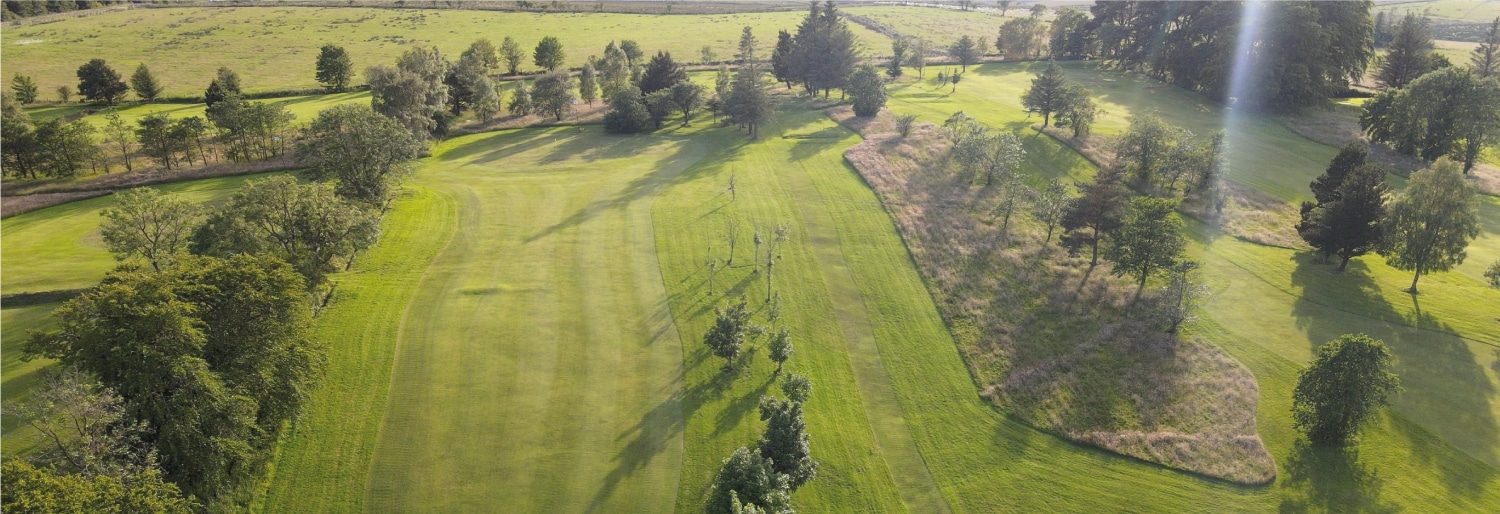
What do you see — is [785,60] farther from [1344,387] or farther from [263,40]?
[263,40]

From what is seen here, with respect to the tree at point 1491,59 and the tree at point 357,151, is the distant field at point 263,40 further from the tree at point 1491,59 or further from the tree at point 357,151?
the tree at point 1491,59

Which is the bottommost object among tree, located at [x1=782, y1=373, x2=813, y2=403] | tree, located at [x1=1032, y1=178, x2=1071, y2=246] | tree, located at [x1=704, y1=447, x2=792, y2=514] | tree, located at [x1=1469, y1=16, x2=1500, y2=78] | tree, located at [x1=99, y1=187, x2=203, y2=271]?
tree, located at [x1=704, y1=447, x2=792, y2=514]

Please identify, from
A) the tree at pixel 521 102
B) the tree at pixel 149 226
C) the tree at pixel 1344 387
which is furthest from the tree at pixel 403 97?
the tree at pixel 1344 387

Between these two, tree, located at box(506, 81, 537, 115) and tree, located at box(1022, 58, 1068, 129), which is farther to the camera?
tree, located at box(506, 81, 537, 115)

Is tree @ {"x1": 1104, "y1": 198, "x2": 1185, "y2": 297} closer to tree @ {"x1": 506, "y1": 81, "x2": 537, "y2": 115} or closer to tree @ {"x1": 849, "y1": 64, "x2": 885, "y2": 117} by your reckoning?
tree @ {"x1": 849, "y1": 64, "x2": 885, "y2": 117}

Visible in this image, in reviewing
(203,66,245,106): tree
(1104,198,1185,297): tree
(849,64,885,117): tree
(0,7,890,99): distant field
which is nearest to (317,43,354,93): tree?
(0,7,890,99): distant field

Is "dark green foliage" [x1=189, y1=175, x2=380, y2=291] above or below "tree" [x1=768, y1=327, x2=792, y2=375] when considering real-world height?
above
